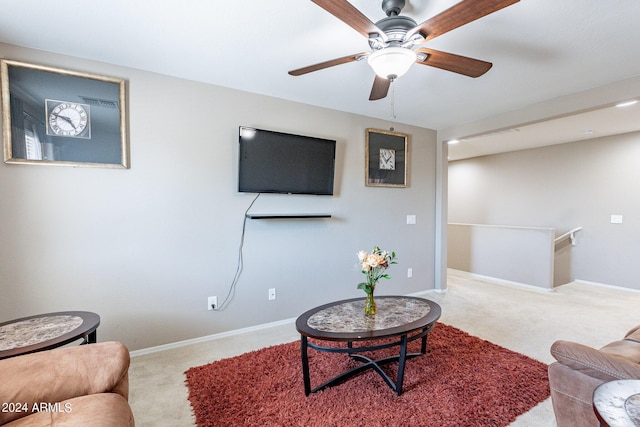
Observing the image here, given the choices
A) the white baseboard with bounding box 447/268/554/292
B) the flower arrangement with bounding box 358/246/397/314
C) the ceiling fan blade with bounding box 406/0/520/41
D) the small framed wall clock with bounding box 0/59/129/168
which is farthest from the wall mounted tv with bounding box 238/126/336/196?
the white baseboard with bounding box 447/268/554/292

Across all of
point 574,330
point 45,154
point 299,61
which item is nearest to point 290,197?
point 299,61

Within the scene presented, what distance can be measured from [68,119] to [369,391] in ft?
9.38

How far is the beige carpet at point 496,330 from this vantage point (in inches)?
73.9

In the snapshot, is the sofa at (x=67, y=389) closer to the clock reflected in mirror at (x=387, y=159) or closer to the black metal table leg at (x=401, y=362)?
the black metal table leg at (x=401, y=362)

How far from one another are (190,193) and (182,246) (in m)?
0.47

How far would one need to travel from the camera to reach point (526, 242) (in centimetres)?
474

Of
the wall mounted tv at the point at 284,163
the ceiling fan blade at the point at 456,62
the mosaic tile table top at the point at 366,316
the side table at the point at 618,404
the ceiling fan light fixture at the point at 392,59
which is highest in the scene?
the ceiling fan blade at the point at 456,62

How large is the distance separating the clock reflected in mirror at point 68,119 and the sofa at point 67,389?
1654mm

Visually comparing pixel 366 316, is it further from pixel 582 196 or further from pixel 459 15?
pixel 582 196

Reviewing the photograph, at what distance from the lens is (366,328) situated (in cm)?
190

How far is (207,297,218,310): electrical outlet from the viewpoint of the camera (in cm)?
282

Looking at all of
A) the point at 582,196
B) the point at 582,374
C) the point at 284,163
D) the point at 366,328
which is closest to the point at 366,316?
the point at 366,328

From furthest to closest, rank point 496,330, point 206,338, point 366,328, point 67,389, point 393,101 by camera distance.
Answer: point 393,101 → point 496,330 → point 206,338 → point 366,328 → point 67,389

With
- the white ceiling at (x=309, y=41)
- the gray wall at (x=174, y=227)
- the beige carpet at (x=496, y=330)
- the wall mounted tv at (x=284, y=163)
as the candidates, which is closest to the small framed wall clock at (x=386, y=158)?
the gray wall at (x=174, y=227)
